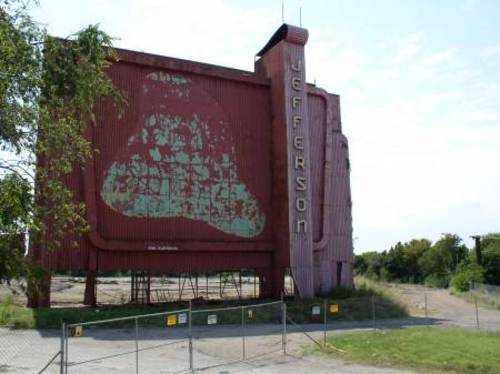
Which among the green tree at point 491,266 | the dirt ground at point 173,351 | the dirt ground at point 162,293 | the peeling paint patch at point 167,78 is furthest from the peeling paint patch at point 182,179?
the green tree at point 491,266

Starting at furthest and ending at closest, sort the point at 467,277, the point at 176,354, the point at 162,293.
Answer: the point at 467,277, the point at 162,293, the point at 176,354

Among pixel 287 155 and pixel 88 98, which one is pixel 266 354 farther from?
pixel 287 155

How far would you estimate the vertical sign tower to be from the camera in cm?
3709

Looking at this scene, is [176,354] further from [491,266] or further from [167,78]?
[491,266]

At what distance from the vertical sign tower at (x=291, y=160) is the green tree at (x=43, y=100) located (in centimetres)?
2518

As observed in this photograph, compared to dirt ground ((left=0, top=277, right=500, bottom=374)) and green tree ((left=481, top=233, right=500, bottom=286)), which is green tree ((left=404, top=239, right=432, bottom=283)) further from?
dirt ground ((left=0, top=277, right=500, bottom=374))

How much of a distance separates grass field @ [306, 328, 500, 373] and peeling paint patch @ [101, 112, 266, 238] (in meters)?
14.6

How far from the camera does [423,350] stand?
1897cm

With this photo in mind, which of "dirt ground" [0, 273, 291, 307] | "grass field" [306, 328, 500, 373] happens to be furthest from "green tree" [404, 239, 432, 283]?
"grass field" [306, 328, 500, 373]

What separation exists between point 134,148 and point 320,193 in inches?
575

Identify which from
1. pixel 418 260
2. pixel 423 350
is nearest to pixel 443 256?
pixel 418 260

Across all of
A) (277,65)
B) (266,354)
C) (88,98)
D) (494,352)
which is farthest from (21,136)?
(277,65)

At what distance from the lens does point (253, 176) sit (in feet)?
125

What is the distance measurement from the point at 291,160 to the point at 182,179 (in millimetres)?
7812
